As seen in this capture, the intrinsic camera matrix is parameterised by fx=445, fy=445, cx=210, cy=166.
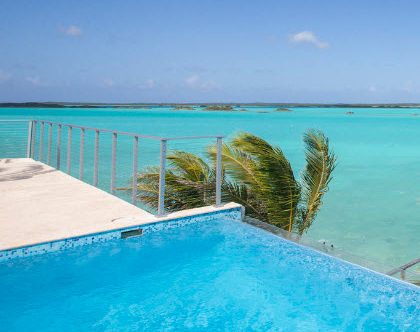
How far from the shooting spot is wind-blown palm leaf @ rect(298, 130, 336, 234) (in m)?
6.83

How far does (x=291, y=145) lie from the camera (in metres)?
34.3

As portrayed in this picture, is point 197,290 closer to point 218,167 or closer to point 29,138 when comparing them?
point 218,167

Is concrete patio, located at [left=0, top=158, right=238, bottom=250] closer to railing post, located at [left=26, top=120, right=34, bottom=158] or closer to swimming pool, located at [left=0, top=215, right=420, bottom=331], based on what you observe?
swimming pool, located at [left=0, top=215, right=420, bottom=331]

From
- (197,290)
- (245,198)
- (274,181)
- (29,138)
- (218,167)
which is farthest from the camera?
(29,138)

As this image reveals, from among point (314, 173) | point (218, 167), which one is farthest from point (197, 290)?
point (314, 173)

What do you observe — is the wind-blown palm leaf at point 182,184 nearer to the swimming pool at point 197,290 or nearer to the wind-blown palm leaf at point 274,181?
the wind-blown palm leaf at point 274,181

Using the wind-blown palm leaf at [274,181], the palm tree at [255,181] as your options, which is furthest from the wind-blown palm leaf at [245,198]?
the wind-blown palm leaf at [274,181]

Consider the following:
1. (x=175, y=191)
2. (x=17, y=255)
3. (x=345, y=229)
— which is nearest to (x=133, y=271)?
(x=17, y=255)

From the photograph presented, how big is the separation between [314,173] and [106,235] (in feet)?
11.5

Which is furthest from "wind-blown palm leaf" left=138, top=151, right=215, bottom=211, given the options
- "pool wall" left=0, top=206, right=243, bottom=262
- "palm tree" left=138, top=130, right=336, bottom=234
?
"pool wall" left=0, top=206, right=243, bottom=262

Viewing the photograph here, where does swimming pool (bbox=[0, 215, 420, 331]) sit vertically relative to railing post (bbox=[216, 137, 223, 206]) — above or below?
below

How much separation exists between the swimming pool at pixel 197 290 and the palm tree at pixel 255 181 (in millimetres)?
1420

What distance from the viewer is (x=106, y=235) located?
487cm

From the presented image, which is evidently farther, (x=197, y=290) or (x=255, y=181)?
(x=255, y=181)
